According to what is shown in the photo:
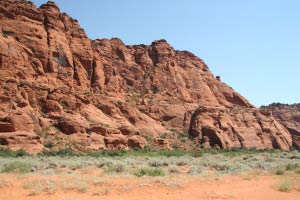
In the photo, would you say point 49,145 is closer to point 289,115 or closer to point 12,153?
point 12,153

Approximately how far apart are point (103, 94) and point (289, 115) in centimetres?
7788

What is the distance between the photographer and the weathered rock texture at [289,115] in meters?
102

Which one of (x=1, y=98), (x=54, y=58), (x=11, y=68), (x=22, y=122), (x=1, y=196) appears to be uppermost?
(x=54, y=58)

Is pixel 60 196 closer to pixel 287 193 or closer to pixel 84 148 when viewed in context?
pixel 287 193

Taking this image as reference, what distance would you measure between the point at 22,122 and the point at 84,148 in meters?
Answer: 7.69

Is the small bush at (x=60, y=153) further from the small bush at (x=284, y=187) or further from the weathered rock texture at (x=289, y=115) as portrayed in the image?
the weathered rock texture at (x=289, y=115)

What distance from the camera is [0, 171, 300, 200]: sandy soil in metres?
11.1

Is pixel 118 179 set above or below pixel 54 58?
below

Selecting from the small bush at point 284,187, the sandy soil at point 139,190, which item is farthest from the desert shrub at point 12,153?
the small bush at point 284,187

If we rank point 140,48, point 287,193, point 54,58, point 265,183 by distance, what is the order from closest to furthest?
point 287,193
point 265,183
point 54,58
point 140,48

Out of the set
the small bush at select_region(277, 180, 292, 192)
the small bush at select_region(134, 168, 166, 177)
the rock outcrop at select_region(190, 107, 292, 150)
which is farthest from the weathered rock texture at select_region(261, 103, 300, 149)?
the small bush at select_region(277, 180, 292, 192)

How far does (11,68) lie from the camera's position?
144 ft

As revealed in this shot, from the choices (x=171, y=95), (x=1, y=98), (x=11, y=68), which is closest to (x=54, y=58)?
(x=11, y=68)

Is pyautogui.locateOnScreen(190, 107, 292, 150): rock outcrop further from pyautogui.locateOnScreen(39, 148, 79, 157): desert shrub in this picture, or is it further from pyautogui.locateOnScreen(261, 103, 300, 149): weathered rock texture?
pyautogui.locateOnScreen(39, 148, 79, 157): desert shrub
